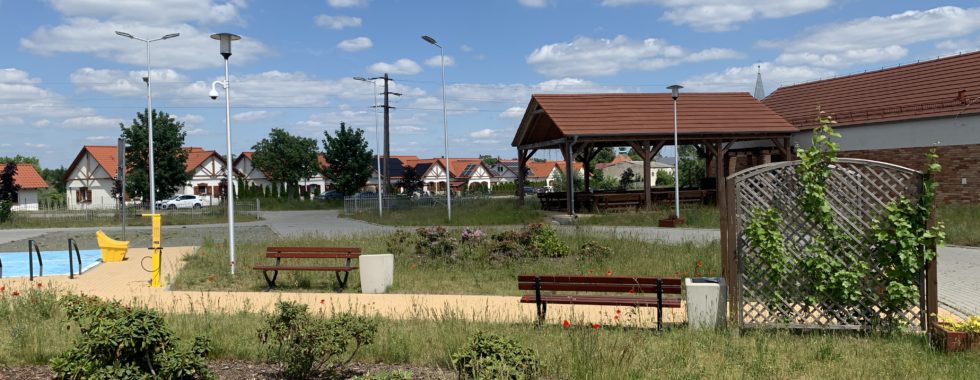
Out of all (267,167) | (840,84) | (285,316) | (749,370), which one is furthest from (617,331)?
(267,167)

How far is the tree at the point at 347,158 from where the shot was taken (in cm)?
5416

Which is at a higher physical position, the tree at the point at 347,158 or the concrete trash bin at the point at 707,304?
the tree at the point at 347,158

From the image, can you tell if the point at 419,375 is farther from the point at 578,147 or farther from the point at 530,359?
the point at 578,147

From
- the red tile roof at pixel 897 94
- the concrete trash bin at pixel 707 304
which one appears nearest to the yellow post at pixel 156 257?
the concrete trash bin at pixel 707 304

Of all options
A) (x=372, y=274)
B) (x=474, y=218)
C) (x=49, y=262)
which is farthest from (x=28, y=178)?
(x=372, y=274)

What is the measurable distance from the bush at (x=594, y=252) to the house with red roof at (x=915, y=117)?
14.4m

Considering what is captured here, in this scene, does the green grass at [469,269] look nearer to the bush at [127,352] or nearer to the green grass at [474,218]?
the bush at [127,352]

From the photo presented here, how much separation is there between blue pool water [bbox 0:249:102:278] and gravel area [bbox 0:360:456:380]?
937 cm

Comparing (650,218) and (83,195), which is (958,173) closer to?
(650,218)

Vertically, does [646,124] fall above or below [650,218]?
above

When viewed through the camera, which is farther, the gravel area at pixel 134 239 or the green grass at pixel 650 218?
the green grass at pixel 650 218

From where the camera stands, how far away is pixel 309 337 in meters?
5.30

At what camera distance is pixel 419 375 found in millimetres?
5633

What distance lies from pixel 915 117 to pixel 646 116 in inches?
389
